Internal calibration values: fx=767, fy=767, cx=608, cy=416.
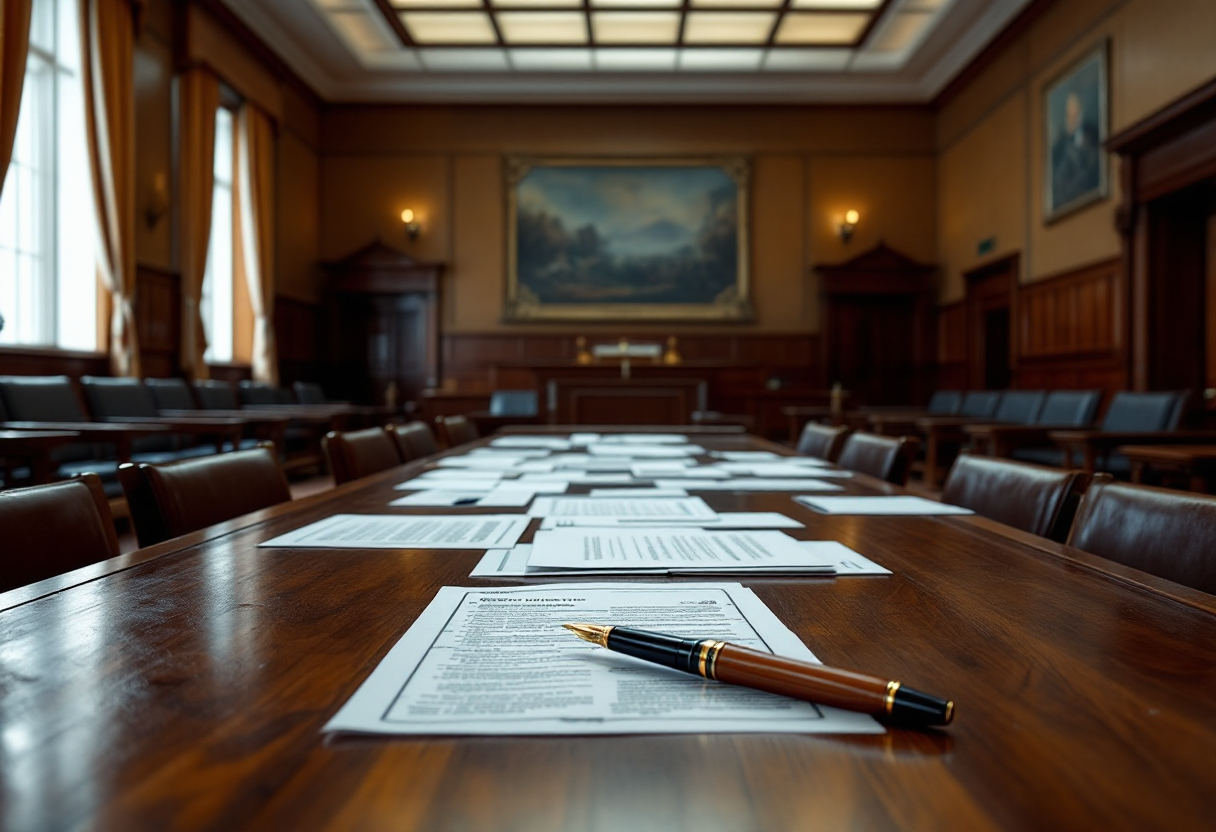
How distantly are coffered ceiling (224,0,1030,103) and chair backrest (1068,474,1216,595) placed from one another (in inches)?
330

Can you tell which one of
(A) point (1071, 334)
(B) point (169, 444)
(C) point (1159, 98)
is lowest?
(B) point (169, 444)

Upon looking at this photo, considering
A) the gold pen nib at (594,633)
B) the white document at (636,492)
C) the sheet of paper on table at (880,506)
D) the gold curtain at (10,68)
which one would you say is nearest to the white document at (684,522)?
the sheet of paper on table at (880,506)

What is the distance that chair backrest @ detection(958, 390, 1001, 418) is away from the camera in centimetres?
773

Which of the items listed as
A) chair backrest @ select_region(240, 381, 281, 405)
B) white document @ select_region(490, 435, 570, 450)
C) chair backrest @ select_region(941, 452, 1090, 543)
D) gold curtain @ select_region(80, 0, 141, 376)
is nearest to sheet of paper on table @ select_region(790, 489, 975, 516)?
chair backrest @ select_region(941, 452, 1090, 543)

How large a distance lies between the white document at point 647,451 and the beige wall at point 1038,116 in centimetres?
552

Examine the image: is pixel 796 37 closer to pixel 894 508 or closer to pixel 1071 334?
pixel 1071 334

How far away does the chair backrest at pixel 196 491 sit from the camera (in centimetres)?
124

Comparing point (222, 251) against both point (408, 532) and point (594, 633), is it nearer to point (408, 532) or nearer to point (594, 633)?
point (408, 532)

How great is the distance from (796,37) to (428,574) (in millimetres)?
9640

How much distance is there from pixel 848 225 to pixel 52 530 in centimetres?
1054

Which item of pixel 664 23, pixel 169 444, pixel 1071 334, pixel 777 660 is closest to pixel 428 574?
pixel 777 660

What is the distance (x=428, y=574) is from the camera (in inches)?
35.4

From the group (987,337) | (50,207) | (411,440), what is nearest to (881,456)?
(411,440)

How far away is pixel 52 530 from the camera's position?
1.00 meters
